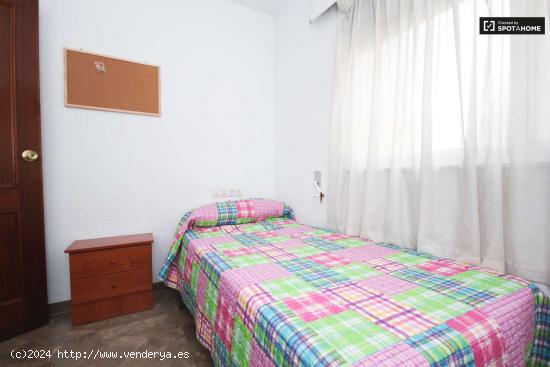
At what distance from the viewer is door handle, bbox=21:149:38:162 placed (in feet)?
5.23

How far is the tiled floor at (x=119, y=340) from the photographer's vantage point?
1.33 m

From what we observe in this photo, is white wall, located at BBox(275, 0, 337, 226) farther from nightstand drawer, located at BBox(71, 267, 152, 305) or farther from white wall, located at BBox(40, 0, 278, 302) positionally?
nightstand drawer, located at BBox(71, 267, 152, 305)

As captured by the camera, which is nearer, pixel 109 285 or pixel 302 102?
pixel 109 285

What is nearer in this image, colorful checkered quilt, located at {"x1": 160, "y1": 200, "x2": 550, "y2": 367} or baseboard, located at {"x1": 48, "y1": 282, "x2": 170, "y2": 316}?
colorful checkered quilt, located at {"x1": 160, "y1": 200, "x2": 550, "y2": 367}

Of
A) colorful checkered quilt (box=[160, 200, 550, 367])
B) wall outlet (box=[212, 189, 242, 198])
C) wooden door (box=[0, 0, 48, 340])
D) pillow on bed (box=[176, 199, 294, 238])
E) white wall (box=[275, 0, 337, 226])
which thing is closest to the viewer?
colorful checkered quilt (box=[160, 200, 550, 367])

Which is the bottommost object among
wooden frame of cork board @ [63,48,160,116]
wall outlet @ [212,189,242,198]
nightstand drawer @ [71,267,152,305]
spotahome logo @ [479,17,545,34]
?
nightstand drawer @ [71,267,152,305]

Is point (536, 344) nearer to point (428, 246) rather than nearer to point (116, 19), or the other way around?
point (428, 246)

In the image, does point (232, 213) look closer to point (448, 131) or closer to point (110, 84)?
point (110, 84)

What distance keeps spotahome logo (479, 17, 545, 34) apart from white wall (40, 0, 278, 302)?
195 centimetres

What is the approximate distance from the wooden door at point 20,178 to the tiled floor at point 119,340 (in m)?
0.15

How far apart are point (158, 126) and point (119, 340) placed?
63.6 inches

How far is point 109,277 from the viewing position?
171cm

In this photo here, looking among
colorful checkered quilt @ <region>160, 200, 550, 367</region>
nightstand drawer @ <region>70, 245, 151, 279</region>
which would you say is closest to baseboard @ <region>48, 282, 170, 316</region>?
nightstand drawer @ <region>70, 245, 151, 279</region>

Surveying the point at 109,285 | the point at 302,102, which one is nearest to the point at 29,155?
the point at 109,285
